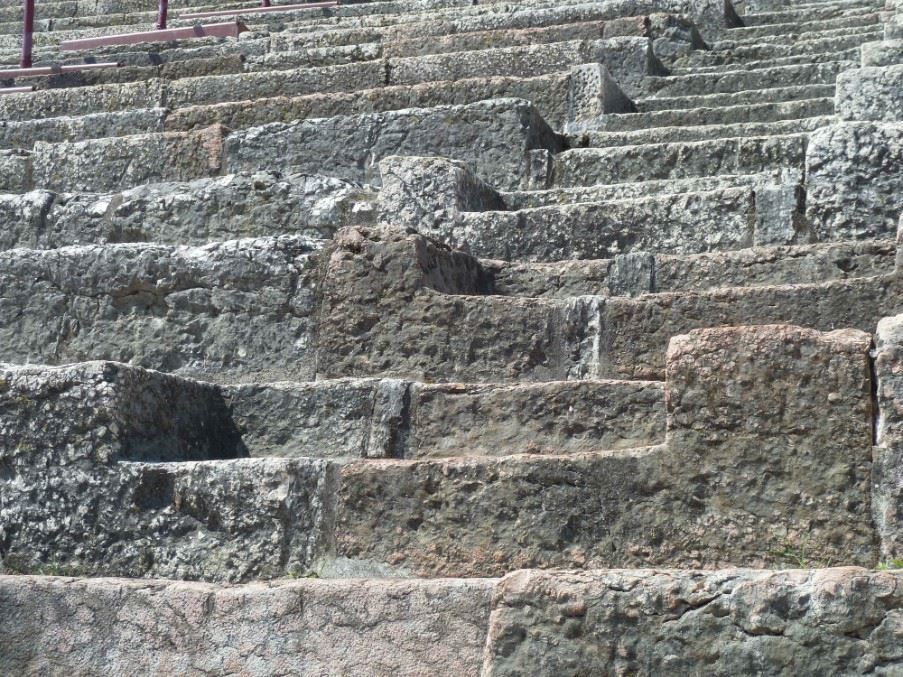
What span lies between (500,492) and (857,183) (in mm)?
1923

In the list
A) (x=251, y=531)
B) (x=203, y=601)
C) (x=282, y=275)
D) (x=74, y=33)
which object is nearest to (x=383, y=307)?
(x=282, y=275)

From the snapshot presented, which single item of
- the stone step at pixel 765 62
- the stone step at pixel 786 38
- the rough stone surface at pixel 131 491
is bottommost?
the rough stone surface at pixel 131 491

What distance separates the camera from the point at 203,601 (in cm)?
331

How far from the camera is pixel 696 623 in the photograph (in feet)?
8.89

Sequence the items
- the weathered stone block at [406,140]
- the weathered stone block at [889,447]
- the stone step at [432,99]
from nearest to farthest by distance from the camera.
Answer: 1. the weathered stone block at [889,447]
2. the weathered stone block at [406,140]
3. the stone step at [432,99]

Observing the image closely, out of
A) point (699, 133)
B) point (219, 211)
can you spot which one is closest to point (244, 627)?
point (219, 211)

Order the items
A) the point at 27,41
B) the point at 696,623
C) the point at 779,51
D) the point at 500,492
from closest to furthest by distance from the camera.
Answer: the point at 696,623, the point at 500,492, the point at 779,51, the point at 27,41

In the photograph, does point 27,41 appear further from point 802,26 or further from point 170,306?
point 170,306

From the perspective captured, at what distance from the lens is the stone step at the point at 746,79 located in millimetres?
6637

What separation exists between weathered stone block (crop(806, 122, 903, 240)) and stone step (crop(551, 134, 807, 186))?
513mm

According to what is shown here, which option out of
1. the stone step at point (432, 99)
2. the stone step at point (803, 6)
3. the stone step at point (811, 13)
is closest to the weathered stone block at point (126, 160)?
the stone step at point (432, 99)

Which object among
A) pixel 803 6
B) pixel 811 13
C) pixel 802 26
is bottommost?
pixel 802 26

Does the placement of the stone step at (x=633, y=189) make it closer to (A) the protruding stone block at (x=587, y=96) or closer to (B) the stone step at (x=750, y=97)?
(A) the protruding stone block at (x=587, y=96)

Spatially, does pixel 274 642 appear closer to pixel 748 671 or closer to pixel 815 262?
pixel 748 671
